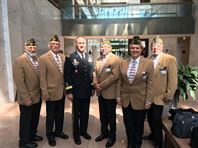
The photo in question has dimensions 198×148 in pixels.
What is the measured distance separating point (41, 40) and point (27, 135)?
4675 millimetres

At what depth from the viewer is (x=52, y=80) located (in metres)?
3.22

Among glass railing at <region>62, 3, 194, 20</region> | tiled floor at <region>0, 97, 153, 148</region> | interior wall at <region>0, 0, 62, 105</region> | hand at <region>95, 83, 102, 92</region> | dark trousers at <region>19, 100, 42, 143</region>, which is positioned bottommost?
tiled floor at <region>0, 97, 153, 148</region>

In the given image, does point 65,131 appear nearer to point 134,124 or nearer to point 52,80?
point 52,80

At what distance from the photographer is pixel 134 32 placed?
10328 mm

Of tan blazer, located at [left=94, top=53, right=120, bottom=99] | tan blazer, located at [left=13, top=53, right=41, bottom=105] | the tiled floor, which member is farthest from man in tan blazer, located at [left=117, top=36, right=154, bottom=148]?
tan blazer, located at [left=13, top=53, right=41, bottom=105]

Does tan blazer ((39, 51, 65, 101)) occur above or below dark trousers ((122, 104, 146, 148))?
above

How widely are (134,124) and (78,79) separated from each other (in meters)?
0.98

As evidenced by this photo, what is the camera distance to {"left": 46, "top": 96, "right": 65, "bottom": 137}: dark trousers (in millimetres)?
3273

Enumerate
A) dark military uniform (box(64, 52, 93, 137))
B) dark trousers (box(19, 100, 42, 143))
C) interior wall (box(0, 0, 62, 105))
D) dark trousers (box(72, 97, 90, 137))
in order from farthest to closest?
interior wall (box(0, 0, 62, 105)), dark trousers (box(72, 97, 90, 137)), dark military uniform (box(64, 52, 93, 137)), dark trousers (box(19, 100, 42, 143))

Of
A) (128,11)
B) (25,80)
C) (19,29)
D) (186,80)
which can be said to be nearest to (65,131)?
(25,80)

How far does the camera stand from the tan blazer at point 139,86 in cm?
285

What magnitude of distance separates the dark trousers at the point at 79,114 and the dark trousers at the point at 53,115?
23cm

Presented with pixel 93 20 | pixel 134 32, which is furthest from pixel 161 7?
pixel 93 20

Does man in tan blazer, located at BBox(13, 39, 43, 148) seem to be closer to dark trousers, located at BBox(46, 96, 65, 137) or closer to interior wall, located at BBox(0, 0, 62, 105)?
dark trousers, located at BBox(46, 96, 65, 137)
